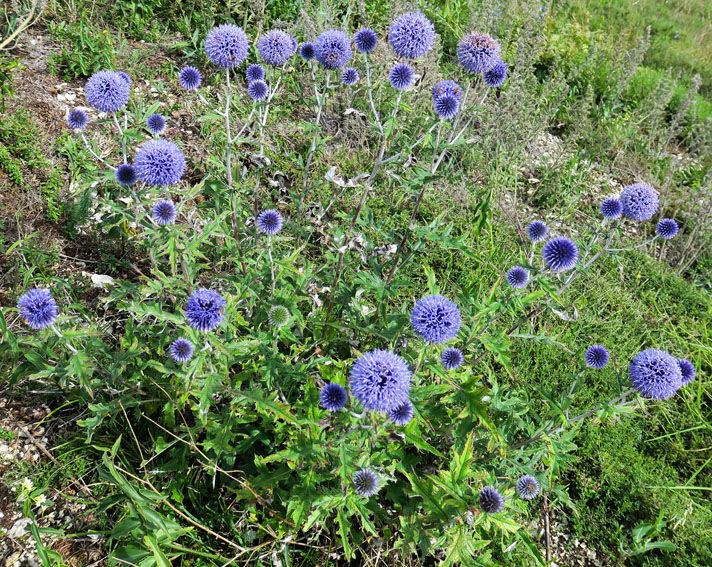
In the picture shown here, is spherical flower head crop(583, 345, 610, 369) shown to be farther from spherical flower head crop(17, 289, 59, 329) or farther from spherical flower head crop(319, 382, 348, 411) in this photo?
spherical flower head crop(17, 289, 59, 329)

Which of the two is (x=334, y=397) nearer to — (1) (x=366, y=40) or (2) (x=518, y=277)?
(2) (x=518, y=277)

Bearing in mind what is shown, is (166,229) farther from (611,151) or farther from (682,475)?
(611,151)

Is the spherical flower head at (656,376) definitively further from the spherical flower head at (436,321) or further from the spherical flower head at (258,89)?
the spherical flower head at (258,89)

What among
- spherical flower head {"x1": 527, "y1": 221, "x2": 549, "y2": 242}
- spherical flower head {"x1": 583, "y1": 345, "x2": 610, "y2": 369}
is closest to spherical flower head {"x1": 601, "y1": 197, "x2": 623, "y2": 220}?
spherical flower head {"x1": 527, "y1": 221, "x2": 549, "y2": 242}

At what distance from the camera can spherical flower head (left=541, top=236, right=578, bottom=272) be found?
3021 millimetres

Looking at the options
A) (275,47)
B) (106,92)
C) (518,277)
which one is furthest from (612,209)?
(106,92)

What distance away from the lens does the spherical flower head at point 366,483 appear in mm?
2436

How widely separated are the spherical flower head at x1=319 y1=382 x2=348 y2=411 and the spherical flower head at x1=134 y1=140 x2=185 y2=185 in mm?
1340

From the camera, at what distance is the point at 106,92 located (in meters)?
2.92

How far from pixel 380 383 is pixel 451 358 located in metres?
0.58

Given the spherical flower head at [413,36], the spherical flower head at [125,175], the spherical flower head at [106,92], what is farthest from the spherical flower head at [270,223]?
the spherical flower head at [413,36]

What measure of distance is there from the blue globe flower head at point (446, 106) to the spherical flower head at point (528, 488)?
2.13 metres

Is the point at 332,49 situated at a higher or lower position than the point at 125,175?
higher

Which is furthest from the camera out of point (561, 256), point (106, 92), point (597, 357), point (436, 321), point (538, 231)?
point (538, 231)
